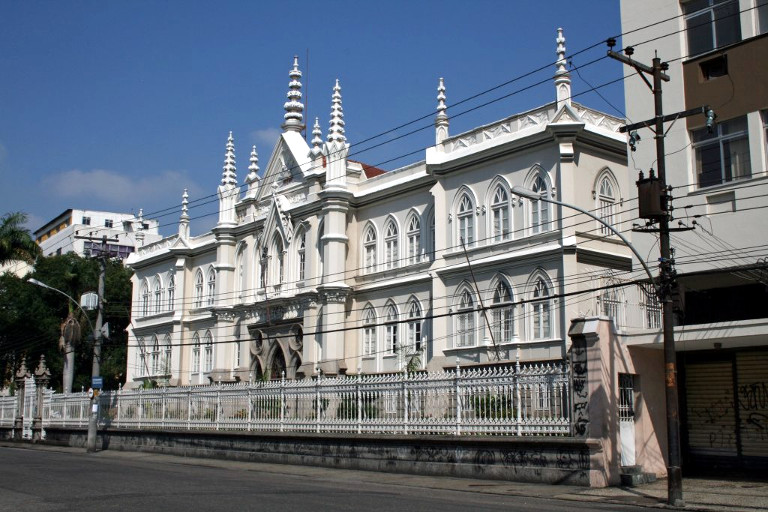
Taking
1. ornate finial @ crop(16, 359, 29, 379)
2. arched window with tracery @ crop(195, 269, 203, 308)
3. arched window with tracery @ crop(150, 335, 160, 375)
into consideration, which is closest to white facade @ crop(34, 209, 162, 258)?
ornate finial @ crop(16, 359, 29, 379)

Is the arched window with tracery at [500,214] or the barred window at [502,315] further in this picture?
the arched window with tracery at [500,214]

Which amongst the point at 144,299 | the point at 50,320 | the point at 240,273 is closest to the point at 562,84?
the point at 240,273

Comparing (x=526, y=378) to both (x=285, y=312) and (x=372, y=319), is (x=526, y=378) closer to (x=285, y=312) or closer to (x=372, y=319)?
(x=372, y=319)

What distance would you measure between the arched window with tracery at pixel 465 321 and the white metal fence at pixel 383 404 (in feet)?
21.0

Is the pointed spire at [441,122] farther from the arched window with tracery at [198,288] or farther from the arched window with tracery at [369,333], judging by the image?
the arched window with tracery at [198,288]

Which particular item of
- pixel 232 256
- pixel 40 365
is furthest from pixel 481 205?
pixel 40 365

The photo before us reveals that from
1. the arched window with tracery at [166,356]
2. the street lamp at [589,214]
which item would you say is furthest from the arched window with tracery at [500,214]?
the arched window with tracery at [166,356]

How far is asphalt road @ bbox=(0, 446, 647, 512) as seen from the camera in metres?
13.0

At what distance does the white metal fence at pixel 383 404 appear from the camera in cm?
1788

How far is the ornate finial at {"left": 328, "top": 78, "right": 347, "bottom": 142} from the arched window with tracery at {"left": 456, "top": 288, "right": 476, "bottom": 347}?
10.2 meters

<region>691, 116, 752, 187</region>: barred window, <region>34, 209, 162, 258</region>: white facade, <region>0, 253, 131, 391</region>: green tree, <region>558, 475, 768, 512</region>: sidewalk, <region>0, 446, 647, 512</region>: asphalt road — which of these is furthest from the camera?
<region>34, 209, 162, 258</region>: white facade

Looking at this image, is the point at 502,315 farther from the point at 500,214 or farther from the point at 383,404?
the point at 383,404

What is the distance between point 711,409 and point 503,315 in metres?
10.6

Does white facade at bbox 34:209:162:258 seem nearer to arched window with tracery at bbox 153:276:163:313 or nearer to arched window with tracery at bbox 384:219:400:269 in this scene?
arched window with tracery at bbox 153:276:163:313
